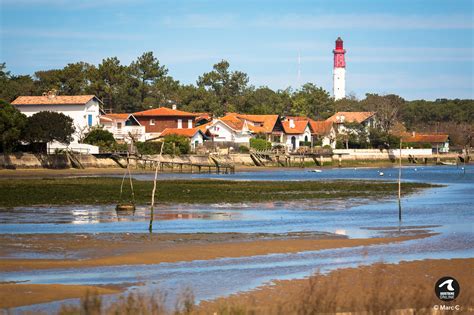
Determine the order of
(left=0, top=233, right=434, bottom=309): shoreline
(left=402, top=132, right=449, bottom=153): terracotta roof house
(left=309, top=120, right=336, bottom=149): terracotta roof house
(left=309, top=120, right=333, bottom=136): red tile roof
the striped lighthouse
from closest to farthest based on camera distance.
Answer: (left=0, top=233, right=434, bottom=309): shoreline < (left=309, top=120, right=336, bottom=149): terracotta roof house < (left=309, top=120, right=333, bottom=136): red tile roof < (left=402, top=132, right=449, bottom=153): terracotta roof house < the striped lighthouse

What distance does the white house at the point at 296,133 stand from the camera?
11581 cm

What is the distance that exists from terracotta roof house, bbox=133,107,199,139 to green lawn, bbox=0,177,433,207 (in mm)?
38387

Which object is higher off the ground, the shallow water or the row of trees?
the row of trees

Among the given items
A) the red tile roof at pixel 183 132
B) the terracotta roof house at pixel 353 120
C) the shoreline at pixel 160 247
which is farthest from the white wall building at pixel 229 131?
the shoreline at pixel 160 247

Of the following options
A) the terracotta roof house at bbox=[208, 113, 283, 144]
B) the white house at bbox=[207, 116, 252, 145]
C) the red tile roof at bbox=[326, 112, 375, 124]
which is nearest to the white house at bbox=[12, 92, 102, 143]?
the white house at bbox=[207, 116, 252, 145]

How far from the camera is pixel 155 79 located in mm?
141250

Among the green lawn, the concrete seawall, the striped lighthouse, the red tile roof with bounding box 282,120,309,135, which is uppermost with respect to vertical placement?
the striped lighthouse

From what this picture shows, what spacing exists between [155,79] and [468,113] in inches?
2608

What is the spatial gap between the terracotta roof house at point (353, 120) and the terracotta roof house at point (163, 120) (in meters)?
26.7

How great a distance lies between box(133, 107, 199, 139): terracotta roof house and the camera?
103m

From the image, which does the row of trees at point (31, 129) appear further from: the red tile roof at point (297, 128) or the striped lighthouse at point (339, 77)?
the striped lighthouse at point (339, 77)

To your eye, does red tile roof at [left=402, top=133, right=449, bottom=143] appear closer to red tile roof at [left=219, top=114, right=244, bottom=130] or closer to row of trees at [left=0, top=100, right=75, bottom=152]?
red tile roof at [left=219, top=114, right=244, bottom=130]

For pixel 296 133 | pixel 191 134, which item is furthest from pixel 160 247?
pixel 296 133

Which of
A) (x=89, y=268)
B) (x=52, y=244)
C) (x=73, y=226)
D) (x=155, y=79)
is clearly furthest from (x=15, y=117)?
(x=155, y=79)
